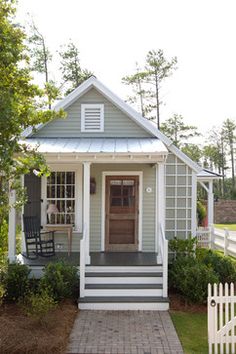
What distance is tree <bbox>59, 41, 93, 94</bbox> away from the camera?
86.1 ft

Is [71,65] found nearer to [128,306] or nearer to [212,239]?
[212,239]

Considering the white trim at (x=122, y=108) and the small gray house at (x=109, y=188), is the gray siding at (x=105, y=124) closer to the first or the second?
the small gray house at (x=109, y=188)

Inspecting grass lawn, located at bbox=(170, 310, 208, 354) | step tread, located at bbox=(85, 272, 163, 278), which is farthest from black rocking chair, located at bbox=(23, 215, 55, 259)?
grass lawn, located at bbox=(170, 310, 208, 354)

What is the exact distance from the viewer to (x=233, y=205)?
38.3m

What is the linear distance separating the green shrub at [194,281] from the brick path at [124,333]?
76 centimetres

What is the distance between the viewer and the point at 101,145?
9.98 m

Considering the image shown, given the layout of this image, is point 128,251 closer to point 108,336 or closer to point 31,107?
point 108,336

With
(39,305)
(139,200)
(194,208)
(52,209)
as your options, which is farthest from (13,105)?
(194,208)

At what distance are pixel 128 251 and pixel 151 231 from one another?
931mm

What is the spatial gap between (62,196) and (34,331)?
511cm

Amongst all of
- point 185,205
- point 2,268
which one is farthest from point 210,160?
point 2,268

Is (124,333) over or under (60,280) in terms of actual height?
under

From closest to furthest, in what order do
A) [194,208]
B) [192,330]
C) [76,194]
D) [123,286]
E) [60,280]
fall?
[192,330]
[60,280]
[123,286]
[76,194]
[194,208]

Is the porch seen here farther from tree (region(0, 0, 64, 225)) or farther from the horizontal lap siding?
tree (region(0, 0, 64, 225))
